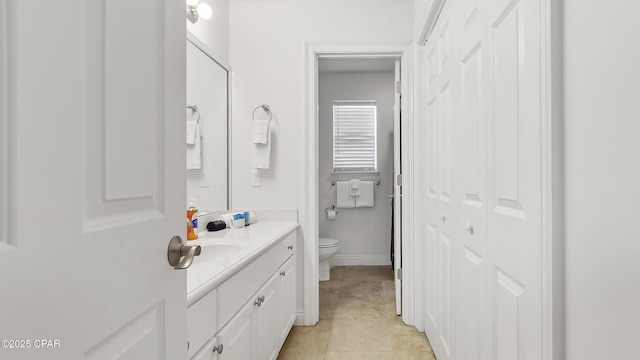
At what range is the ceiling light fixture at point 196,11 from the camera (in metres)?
1.87

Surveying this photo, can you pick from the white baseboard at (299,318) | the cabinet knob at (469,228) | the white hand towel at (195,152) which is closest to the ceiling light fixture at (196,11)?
the white hand towel at (195,152)

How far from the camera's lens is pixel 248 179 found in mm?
2527

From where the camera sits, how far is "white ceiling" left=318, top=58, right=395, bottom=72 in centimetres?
370

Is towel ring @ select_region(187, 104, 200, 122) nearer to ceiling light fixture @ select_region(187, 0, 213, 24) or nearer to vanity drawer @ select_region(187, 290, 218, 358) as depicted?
ceiling light fixture @ select_region(187, 0, 213, 24)

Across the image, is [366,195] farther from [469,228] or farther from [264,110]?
[469,228]

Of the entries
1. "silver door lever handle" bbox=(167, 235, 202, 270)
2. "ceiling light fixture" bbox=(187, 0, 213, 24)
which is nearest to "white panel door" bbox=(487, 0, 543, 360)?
"silver door lever handle" bbox=(167, 235, 202, 270)

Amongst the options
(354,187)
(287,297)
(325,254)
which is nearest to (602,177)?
(287,297)

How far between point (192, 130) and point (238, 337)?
47.8 inches

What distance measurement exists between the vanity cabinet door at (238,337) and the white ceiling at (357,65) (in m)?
2.94

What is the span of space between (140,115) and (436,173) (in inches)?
66.0

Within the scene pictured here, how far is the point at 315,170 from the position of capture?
250 cm

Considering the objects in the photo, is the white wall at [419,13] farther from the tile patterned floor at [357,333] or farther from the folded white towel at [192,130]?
the tile patterned floor at [357,333]

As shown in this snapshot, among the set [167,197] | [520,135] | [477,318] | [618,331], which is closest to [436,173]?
[477,318]

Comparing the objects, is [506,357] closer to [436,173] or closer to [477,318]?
[477,318]
